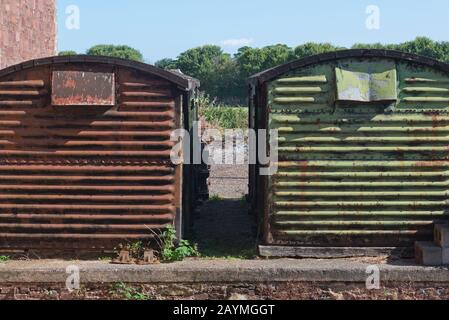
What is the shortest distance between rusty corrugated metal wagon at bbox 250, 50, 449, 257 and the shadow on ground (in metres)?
1.07

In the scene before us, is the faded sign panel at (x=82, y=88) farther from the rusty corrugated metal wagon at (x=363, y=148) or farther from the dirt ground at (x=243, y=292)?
the dirt ground at (x=243, y=292)

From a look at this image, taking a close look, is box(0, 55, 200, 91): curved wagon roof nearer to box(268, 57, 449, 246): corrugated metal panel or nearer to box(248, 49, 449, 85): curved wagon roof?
box(268, 57, 449, 246): corrugated metal panel

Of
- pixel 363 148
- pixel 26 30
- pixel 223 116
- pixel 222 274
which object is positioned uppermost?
pixel 26 30

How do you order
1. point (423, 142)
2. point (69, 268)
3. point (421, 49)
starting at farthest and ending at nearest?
point (421, 49) < point (423, 142) < point (69, 268)

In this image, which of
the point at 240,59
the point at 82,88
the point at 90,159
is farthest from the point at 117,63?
the point at 240,59

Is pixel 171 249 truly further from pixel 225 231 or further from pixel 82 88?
pixel 82 88

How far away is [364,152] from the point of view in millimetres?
7238

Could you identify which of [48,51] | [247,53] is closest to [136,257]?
[48,51]

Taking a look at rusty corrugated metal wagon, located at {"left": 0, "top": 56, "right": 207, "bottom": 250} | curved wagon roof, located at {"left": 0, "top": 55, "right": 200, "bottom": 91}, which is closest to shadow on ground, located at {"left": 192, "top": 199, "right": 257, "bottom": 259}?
rusty corrugated metal wagon, located at {"left": 0, "top": 56, "right": 207, "bottom": 250}

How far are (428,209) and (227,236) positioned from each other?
3.01 meters

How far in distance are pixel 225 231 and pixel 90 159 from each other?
2.80 metres

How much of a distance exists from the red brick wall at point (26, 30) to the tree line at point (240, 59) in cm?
5764
